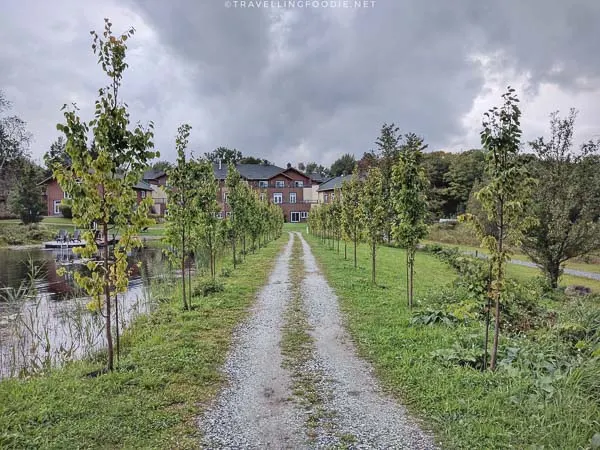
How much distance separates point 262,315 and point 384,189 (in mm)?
6748

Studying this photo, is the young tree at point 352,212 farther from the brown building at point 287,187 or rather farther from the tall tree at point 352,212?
the brown building at point 287,187

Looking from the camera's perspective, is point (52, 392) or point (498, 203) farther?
point (498, 203)

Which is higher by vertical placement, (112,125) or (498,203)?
(112,125)

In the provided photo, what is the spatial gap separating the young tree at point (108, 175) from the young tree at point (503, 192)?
4466 millimetres

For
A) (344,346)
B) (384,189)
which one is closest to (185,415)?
(344,346)

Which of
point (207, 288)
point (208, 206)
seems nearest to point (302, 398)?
point (207, 288)

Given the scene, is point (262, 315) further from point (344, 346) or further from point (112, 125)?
point (112, 125)

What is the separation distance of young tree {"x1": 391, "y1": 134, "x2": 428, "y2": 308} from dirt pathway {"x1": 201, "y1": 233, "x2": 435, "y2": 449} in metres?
2.46

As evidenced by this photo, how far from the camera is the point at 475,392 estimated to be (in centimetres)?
484

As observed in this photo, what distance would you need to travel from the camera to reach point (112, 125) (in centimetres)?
531

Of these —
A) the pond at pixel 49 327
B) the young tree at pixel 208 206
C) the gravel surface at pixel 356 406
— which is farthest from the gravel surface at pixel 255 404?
the young tree at pixel 208 206

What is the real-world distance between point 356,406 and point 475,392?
141 centimetres

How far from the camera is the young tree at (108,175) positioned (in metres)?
5.19

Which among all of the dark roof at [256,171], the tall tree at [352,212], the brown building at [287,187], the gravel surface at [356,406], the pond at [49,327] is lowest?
the pond at [49,327]
